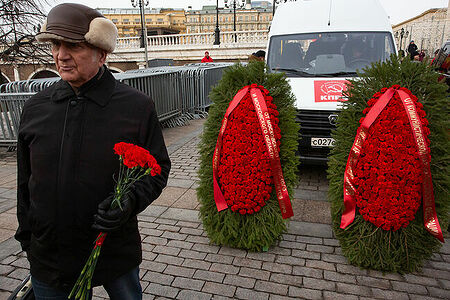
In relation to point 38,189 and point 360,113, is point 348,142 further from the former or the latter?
point 38,189

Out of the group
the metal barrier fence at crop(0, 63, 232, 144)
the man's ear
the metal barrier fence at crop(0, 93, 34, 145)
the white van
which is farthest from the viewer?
the metal barrier fence at crop(0, 63, 232, 144)

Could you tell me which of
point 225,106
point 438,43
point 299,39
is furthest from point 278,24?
point 438,43

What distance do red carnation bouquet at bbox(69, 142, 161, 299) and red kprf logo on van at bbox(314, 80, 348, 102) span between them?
4.19m

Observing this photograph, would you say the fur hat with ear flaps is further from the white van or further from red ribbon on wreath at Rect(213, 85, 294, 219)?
the white van

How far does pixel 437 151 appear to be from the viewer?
121 inches

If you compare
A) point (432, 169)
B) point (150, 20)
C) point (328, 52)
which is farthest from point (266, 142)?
point (150, 20)

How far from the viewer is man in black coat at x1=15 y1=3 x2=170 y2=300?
1635mm

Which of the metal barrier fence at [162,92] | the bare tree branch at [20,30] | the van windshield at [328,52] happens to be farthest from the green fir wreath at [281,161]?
the bare tree branch at [20,30]

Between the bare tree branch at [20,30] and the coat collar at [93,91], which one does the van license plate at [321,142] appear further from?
the bare tree branch at [20,30]

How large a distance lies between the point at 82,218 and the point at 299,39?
18.9 feet

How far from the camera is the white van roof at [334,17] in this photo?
6332mm

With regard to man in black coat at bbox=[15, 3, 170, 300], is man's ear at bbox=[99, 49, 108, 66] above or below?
above

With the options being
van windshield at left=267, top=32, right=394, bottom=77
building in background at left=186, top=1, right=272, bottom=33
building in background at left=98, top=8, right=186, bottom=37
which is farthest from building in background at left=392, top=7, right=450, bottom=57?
building in background at left=98, top=8, right=186, bottom=37

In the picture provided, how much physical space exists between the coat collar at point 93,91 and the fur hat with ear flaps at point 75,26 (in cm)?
17
